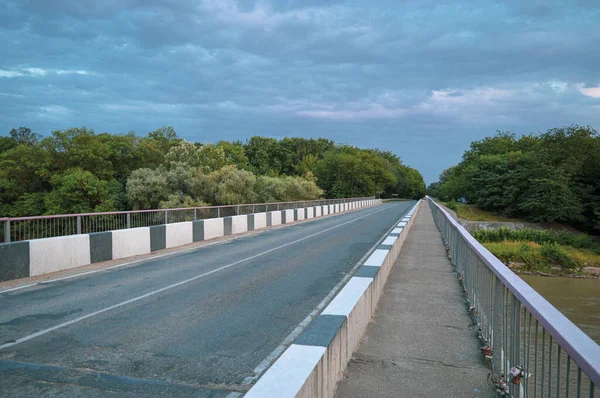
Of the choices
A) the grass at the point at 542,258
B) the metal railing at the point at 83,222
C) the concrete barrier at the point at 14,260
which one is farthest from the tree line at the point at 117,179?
the concrete barrier at the point at 14,260

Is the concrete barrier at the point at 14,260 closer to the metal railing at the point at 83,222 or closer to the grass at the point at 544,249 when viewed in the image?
the metal railing at the point at 83,222

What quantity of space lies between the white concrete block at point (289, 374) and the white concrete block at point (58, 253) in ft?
27.6

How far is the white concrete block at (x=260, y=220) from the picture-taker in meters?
23.7

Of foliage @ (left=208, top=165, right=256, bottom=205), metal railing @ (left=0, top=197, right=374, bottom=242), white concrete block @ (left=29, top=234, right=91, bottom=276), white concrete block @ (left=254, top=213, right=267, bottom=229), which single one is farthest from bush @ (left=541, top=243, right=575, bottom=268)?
white concrete block @ (left=29, top=234, right=91, bottom=276)

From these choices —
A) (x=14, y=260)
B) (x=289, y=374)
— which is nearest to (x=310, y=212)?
(x=14, y=260)

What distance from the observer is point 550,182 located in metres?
63.8

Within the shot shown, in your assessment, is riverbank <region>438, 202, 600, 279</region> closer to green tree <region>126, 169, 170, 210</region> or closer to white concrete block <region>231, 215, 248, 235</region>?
white concrete block <region>231, 215, 248, 235</region>

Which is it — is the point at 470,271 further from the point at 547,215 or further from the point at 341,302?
the point at 547,215

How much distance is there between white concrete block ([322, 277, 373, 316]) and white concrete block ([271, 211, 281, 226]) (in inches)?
784

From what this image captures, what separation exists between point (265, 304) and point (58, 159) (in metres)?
59.6

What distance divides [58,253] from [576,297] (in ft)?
98.5

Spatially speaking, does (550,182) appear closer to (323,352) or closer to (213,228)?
(213,228)

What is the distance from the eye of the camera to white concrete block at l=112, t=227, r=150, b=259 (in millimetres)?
12578

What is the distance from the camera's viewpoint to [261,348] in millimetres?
5281
